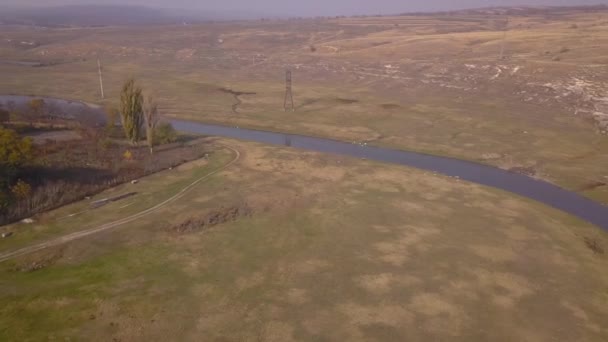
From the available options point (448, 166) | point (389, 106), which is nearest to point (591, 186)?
point (448, 166)

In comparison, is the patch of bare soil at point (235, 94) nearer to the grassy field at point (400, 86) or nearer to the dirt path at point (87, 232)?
the grassy field at point (400, 86)

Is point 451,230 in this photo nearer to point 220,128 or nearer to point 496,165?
point 496,165

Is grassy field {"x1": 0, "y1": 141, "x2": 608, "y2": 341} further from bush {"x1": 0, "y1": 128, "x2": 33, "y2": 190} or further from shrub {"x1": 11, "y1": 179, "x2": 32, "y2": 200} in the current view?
bush {"x1": 0, "y1": 128, "x2": 33, "y2": 190}

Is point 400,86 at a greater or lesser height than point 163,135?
greater

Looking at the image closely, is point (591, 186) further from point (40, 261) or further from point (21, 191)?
point (21, 191)

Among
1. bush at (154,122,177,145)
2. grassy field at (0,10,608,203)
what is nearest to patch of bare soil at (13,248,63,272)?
bush at (154,122,177,145)

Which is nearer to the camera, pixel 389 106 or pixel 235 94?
pixel 389 106
